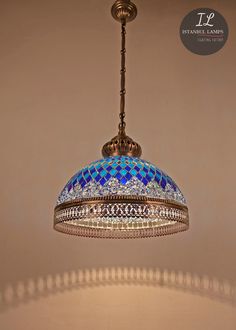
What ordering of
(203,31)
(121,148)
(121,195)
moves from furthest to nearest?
(203,31), (121,148), (121,195)

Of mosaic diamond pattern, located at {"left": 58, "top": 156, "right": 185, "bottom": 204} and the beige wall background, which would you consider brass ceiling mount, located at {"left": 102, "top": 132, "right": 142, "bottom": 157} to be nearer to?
mosaic diamond pattern, located at {"left": 58, "top": 156, "right": 185, "bottom": 204}

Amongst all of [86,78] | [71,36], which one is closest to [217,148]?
[86,78]

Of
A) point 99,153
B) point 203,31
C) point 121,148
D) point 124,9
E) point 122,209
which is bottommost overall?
point 122,209

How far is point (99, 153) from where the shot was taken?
6.35 feet

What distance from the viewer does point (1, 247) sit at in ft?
5.95

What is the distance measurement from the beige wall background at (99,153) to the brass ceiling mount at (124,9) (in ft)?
1.85

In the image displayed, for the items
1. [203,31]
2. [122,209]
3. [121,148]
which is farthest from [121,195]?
[203,31]

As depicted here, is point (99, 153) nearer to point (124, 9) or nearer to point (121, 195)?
point (124, 9)

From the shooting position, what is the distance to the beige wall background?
5.79 ft

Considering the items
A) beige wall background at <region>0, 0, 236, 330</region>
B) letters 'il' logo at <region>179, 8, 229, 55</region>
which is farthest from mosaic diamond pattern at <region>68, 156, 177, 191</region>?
letters 'il' logo at <region>179, 8, 229, 55</region>

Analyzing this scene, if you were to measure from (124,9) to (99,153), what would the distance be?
2.31ft

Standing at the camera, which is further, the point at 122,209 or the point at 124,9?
the point at 124,9

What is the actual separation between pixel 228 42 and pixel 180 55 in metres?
0.26

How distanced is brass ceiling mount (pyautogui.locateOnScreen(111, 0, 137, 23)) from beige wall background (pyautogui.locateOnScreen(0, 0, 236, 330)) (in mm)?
565
